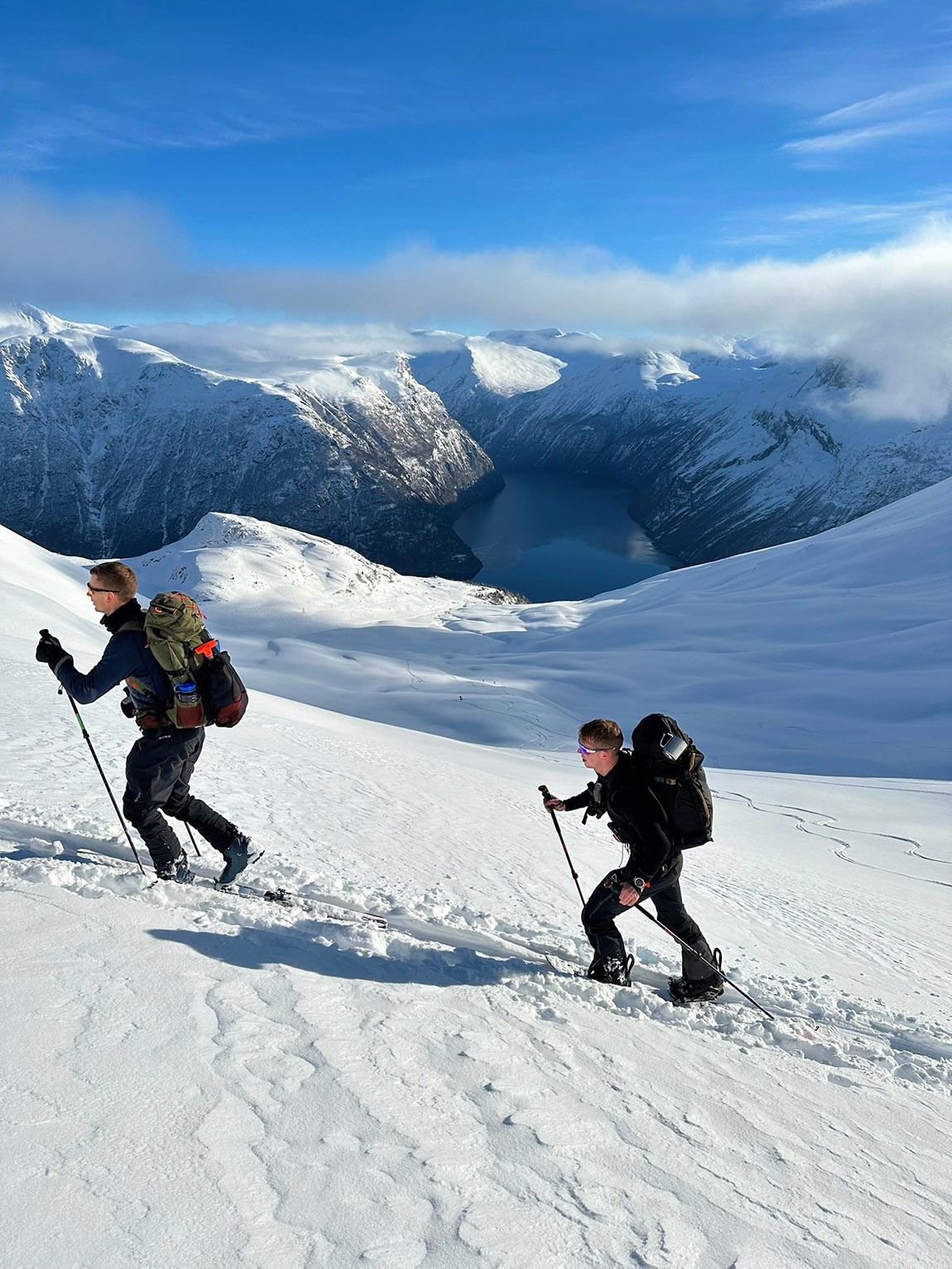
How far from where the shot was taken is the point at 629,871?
5562 mm

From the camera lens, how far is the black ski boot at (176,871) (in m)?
6.25

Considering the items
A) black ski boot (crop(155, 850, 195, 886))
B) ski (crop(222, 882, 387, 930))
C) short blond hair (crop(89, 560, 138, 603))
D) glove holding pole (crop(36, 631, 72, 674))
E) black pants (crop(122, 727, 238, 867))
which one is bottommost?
ski (crop(222, 882, 387, 930))

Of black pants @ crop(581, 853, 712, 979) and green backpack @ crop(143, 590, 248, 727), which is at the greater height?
green backpack @ crop(143, 590, 248, 727)

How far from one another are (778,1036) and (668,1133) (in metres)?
1.94

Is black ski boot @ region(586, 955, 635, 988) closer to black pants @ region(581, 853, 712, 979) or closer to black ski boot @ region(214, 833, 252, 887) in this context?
black pants @ region(581, 853, 712, 979)

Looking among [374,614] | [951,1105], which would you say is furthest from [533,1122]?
[374,614]

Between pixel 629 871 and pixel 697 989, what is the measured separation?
1237mm

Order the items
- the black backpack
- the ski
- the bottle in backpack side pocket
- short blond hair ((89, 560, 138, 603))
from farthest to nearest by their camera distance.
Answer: the ski → the bottle in backpack side pocket → short blond hair ((89, 560, 138, 603)) → the black backpack

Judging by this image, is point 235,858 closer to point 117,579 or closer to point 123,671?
point 123,671

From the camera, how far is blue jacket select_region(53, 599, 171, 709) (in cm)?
567

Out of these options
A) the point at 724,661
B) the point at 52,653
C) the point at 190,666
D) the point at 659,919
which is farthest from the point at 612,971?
the point at 724,661

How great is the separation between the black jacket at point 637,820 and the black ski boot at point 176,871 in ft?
10.9

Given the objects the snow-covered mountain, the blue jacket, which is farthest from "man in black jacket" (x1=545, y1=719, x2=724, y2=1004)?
the snow-covered mountain

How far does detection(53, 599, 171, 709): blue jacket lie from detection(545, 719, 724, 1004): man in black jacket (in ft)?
10.1
